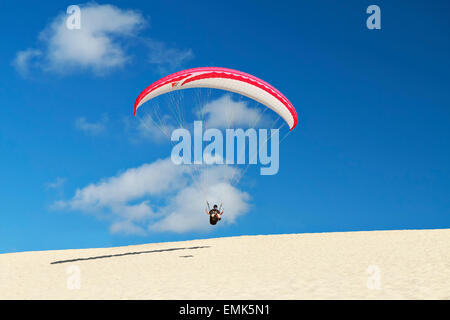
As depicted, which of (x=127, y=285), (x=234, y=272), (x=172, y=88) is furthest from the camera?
(x=172, y=88)

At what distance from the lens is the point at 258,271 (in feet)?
61.9

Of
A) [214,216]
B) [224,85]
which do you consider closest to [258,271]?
[214,216]

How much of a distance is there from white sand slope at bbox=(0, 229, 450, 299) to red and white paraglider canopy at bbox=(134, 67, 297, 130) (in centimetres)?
798

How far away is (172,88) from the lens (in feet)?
72.1

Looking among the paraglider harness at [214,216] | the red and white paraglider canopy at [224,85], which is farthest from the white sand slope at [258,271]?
the red and white paraglider canopy at [224,85]

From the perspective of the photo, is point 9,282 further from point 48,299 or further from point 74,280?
point 48,299

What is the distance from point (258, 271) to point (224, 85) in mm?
9300

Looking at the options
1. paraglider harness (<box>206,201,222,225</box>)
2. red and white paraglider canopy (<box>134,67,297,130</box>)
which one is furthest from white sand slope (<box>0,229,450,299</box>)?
red and white paraglider canopy (<box>134,67,297,130</box>)

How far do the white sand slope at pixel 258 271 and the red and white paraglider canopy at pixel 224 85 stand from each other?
798 centimetres

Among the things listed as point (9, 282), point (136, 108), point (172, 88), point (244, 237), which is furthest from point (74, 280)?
point (244, 237)

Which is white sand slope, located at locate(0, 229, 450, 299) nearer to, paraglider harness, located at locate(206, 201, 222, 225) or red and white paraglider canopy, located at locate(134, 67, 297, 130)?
paraglider harness, located at locate(206, 201, 222, 225)
